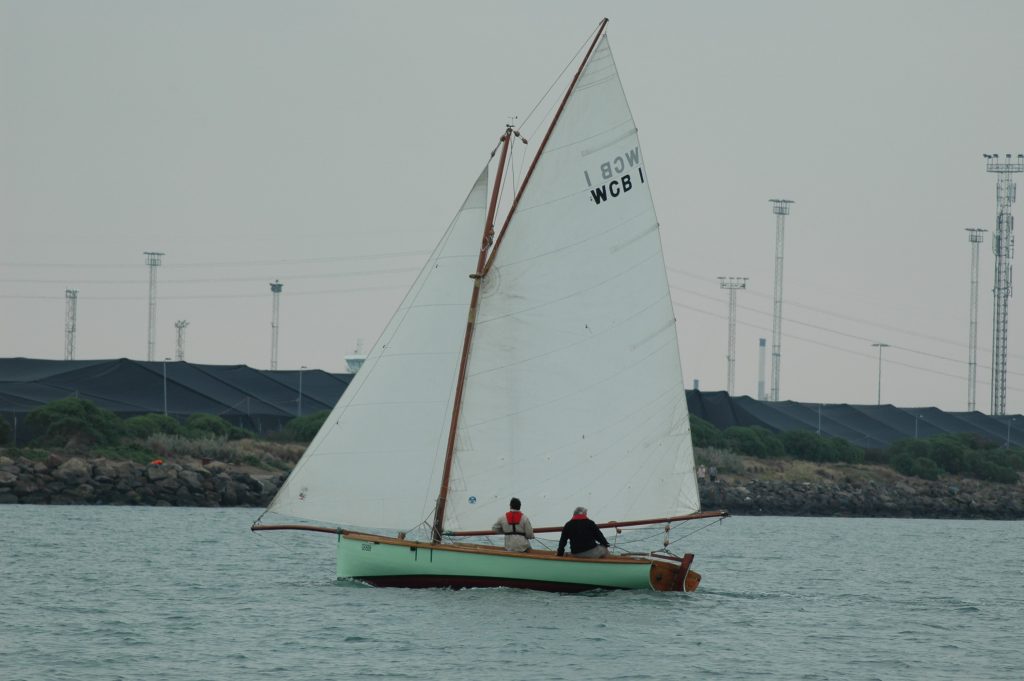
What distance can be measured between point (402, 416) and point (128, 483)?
50.0 metres

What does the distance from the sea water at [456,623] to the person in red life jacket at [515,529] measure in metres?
1.22

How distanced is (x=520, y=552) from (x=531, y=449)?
280 cm

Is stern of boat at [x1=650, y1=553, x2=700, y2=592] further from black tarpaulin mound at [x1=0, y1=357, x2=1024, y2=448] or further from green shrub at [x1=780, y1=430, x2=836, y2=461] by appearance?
green shrub at [x1=780, y1=430, x2=836, y2=461]

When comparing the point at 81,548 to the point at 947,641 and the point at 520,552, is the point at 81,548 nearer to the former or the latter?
the point at 520,552

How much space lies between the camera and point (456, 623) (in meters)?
33.7

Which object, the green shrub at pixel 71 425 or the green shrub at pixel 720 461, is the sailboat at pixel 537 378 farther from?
the green shrub at pixel 720 461

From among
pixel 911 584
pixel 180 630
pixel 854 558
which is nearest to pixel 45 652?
pixel 180 630

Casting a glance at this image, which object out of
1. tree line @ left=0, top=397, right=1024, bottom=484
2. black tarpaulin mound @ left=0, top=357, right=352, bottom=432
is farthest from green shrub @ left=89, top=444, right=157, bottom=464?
black tarpaulin mound @ left=0, top=357, right=352, bottom=432

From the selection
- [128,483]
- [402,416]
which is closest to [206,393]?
[128,483]

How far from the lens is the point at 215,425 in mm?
101688

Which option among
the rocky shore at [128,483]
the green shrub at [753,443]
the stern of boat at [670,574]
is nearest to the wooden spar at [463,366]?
the stern of boat at [670,574]

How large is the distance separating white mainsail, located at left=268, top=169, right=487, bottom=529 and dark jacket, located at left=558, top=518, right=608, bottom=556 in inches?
130

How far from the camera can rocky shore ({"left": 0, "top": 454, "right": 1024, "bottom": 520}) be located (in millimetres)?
82500

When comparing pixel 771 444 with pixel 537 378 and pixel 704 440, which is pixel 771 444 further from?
pixel 537 378
